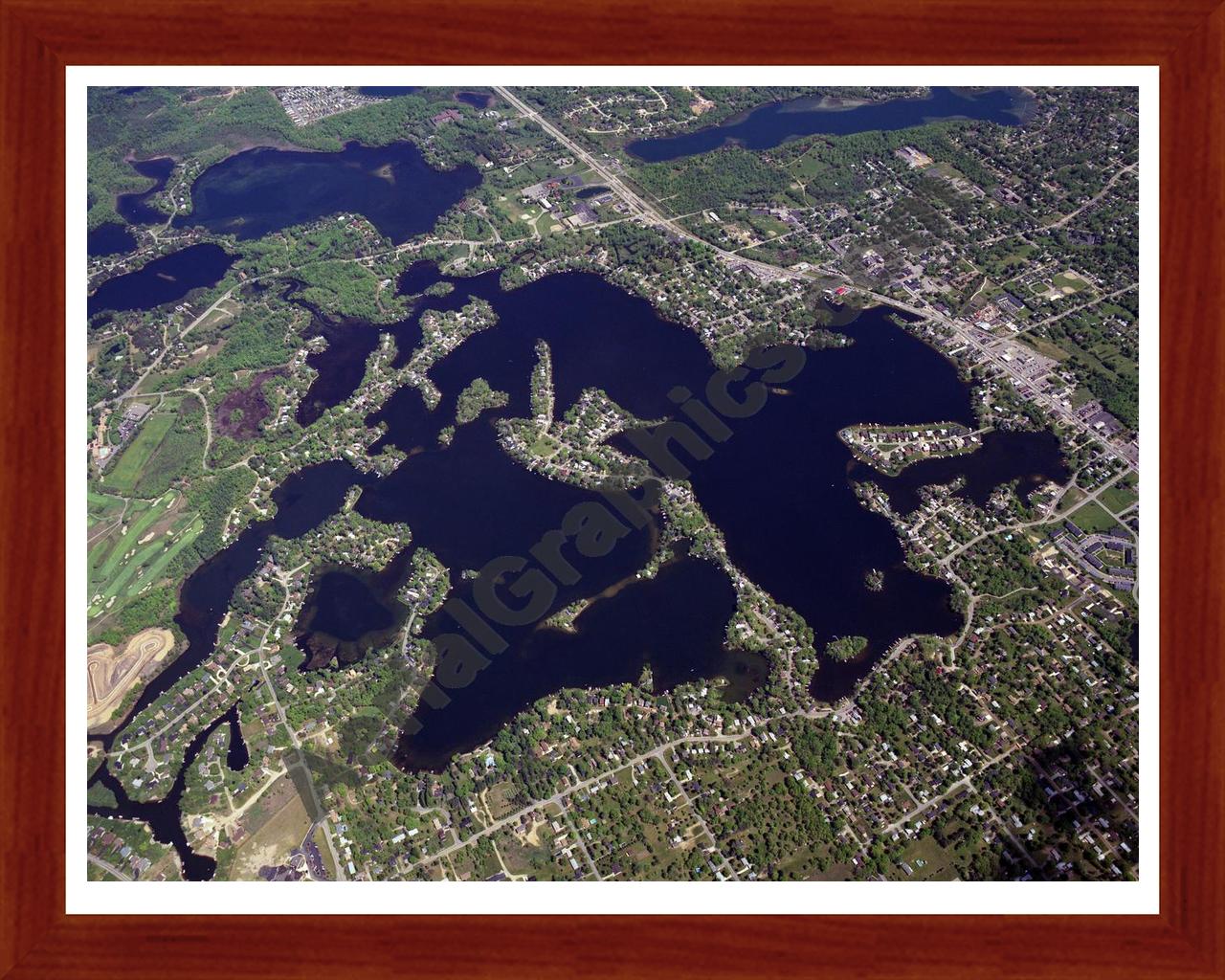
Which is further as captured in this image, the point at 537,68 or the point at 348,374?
the point at 348,374

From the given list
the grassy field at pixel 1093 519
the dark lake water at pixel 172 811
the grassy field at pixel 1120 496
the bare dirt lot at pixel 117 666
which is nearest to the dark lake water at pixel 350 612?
the dark lake water at pixel 172 811

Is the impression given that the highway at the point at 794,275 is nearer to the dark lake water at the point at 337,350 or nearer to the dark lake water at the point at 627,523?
the dark lake water at the point at 627,523

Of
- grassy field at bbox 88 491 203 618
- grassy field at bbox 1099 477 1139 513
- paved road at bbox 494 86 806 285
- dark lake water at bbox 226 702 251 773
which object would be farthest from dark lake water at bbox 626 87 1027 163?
dark lake water at bbox 226 702 251 773

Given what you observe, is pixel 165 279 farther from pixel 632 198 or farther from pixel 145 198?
pixel 632 198

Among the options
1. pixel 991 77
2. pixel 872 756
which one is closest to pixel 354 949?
pixel 991 77

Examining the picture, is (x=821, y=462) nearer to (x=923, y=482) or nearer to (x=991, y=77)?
(x=923, y=482)
